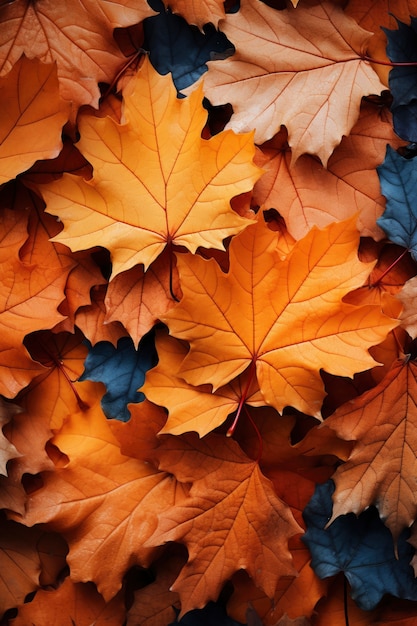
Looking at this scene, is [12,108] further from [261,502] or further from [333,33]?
[261,502]

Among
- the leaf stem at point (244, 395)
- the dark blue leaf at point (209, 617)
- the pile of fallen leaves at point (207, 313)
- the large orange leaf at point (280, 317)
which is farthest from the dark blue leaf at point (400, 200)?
the dark blue leaf at point (209, 617)

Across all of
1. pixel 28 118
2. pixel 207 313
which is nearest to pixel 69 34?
pixel 28 118

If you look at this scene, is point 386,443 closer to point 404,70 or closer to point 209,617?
point 209,617

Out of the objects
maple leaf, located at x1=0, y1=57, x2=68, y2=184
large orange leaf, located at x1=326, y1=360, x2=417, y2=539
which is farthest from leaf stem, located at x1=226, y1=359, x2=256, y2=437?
maple leaf, located at x1=0, y1=57, x2=68, y2=184

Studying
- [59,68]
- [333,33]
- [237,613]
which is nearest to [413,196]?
[333,33]

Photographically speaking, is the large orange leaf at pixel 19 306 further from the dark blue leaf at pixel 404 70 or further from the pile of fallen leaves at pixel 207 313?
Result: the dark blue leaf at pixel 404 70

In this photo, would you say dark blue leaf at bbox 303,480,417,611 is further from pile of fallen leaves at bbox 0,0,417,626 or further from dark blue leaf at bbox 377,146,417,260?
dark blue leaf at bbox 377,146,417,260
